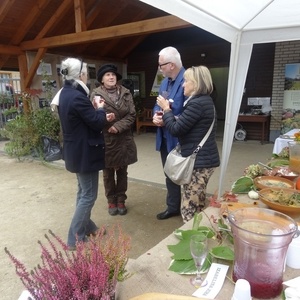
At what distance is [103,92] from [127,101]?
28 centimetres

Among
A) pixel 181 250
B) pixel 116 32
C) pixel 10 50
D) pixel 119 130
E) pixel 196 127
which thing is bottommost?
pixel 181 250

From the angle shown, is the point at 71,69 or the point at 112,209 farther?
the point at 112,209

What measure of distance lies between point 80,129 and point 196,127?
35.6 inches

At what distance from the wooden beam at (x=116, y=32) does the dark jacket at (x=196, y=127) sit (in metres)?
3.17

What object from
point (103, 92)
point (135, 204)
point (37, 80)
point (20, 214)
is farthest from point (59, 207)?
point (37, 80)

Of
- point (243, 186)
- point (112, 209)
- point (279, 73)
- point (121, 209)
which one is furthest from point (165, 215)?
point (279, 73)

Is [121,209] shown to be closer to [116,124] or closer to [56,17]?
[116,124]

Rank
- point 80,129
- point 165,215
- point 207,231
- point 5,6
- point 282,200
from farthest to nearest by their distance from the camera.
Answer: point 5,6, point 165,215, point 80,129, point 282,200, point 207,231

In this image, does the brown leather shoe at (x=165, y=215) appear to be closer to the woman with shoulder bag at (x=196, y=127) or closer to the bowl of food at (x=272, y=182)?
the woman with shoulder bag at (x=196, y=127)

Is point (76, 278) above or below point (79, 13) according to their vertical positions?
below

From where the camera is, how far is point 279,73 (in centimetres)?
706

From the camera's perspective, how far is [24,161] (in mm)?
5918

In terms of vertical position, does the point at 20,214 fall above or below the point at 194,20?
below

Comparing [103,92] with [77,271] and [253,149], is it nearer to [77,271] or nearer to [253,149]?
[77,271]
